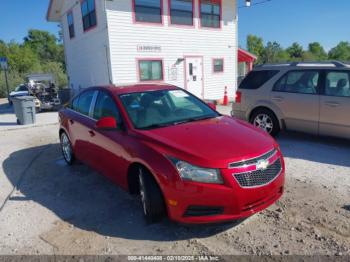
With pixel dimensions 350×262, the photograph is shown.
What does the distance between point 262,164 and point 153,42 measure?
39.2 ft

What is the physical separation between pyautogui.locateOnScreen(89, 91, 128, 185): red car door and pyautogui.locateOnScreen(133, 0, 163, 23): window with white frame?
32.8 ft

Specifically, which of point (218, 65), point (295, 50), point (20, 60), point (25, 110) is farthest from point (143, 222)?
point (295, 50)

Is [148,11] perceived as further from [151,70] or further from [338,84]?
[338,84]

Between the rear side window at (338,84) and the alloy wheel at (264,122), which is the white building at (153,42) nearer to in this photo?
A: the alloy wheel at (264,122)

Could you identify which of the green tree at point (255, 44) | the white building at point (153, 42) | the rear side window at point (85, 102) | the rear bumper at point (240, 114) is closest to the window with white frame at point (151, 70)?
the white building at point (153, 42)

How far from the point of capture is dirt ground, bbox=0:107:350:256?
3.04 metres

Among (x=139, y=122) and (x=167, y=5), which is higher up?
(x=167, y=5)

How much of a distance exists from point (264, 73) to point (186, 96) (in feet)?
9.74

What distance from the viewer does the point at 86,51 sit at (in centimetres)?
1562

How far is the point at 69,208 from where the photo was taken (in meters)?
4.07

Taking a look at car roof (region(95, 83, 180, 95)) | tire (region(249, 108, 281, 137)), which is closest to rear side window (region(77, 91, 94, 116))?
car roof (region(95, 83, 180, 95))

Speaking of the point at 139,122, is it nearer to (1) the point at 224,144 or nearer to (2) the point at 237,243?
(1) the point at 224,144

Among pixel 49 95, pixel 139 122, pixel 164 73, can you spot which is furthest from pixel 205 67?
pixel 139 122

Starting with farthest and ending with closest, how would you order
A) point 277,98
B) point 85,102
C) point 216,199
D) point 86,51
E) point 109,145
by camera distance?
point 86,51, point 277,98, point 85,102, point 109,145, point 216,199
